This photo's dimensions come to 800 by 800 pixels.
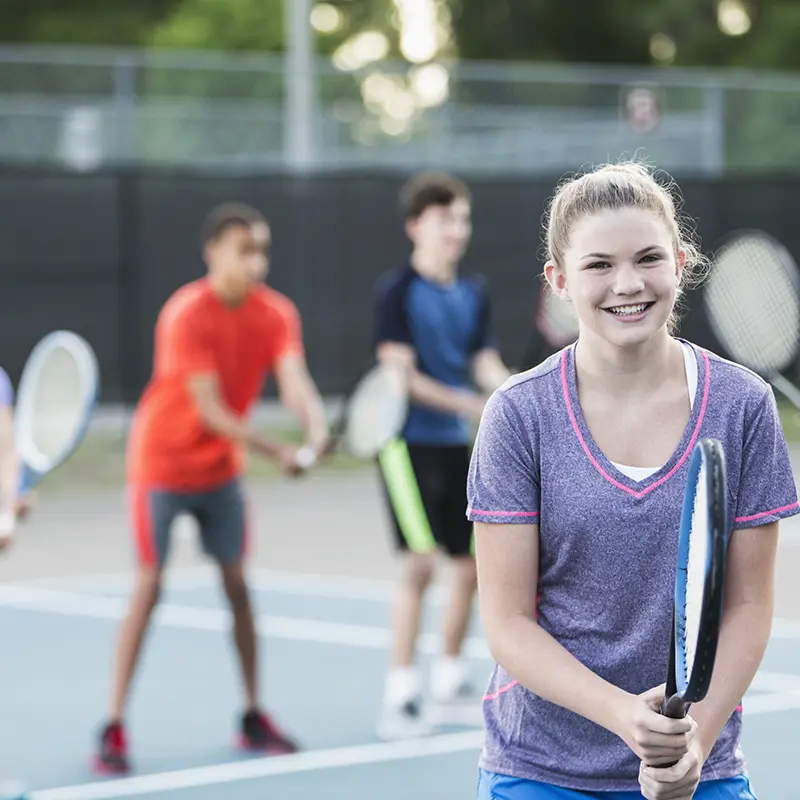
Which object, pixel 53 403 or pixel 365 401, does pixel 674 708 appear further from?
pixel 365 401

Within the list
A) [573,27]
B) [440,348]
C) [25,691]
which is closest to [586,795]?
[440,348]

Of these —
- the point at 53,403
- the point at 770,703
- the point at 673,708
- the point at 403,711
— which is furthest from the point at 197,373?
the point at 673,708

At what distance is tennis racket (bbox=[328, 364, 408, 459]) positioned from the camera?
6.59m

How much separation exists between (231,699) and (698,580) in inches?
187

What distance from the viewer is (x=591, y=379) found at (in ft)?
8.89

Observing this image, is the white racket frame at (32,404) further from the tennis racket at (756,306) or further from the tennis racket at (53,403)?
the tennis racket at (756,306)

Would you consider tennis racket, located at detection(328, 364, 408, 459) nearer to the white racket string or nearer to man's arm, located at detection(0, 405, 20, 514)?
the white racket string

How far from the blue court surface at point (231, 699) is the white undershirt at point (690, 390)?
305 cm

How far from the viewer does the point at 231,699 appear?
6.88m

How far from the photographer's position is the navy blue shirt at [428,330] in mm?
6660

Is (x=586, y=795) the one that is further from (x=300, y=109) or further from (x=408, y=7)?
(x=408, y=7)

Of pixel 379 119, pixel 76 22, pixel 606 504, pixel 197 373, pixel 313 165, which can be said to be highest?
pixel 76 22

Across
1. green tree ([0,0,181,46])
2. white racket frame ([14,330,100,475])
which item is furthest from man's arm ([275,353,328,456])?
green tree ([0,0,181,46])

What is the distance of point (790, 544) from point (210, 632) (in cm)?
371
